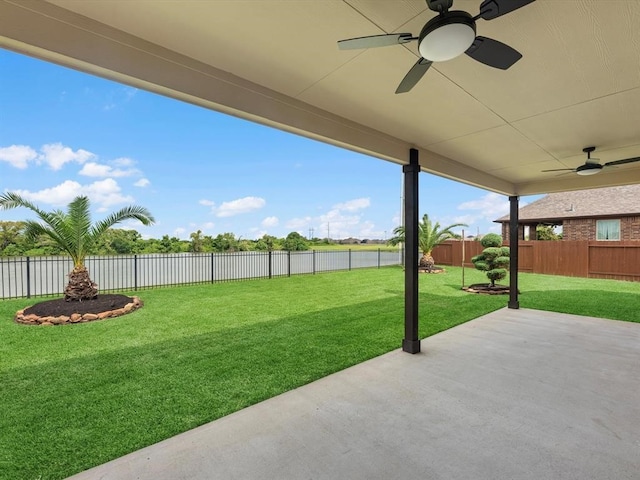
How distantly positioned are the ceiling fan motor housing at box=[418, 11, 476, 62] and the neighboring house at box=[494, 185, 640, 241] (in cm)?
1323

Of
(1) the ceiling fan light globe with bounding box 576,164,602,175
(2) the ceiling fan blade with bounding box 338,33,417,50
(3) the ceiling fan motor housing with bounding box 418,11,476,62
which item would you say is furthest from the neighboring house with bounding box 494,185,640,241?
(2) the ceiling fan blade with bounding box 338,33,417,50

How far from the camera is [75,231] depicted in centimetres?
597

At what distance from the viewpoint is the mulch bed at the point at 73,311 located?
507 centimetres

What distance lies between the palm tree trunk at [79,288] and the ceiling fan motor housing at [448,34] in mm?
6922

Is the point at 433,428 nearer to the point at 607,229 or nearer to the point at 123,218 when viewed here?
the point at 123,218

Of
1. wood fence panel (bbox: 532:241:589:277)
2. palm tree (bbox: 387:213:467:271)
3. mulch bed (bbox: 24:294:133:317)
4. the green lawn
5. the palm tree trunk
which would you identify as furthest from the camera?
palm tree (bbox: 387:213:467:271)

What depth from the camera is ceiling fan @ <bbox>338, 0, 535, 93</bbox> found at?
1.42m

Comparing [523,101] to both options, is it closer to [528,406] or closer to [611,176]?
[528,406]

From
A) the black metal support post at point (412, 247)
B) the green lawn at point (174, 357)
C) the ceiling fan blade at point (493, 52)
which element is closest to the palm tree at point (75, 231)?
the green lawn at point (174, 357)

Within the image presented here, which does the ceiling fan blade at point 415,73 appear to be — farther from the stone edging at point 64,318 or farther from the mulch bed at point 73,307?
the mulch bed at point 73,307

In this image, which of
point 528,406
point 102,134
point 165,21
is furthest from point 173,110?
point 528,406

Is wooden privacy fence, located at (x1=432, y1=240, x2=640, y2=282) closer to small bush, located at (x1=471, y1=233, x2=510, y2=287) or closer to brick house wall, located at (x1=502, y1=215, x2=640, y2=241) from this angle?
brick house wall, located at (x1=502, y1=215, x2=640, y2=241)

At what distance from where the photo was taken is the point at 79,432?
7.30 feet

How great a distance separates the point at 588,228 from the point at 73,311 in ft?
57.0
